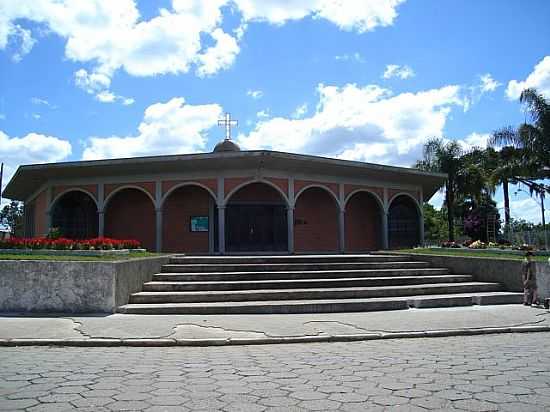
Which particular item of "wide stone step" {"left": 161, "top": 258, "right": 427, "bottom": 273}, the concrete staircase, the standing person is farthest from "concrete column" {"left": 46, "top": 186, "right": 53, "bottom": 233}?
the standing person

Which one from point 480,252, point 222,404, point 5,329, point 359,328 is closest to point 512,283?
point 480,252

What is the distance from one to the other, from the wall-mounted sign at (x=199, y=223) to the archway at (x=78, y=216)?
490 centimetres

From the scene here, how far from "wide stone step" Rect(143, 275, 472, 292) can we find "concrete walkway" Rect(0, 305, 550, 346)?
1806 millimetres

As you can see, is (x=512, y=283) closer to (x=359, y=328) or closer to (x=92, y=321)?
(x=359, y=328)

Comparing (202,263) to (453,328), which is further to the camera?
(202,263)

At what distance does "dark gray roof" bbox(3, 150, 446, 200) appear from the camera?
17906 millimetres

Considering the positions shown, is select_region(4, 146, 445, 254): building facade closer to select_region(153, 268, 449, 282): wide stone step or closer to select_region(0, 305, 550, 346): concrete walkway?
select_region(153, 268, 449, 282): wide stone step

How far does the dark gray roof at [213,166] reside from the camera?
17.9 meters

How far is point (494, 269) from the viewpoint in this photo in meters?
13.2

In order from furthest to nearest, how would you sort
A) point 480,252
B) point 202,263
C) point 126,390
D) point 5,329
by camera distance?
point 480,252 → point 202,263 → point 5,329 → point 126,390

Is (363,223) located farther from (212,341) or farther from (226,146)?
(212,341)

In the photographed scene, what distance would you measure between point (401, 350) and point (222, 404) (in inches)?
141

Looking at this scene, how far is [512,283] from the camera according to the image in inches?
499

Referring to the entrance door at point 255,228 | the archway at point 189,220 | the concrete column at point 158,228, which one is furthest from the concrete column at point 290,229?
the concrete column at point 158,228
